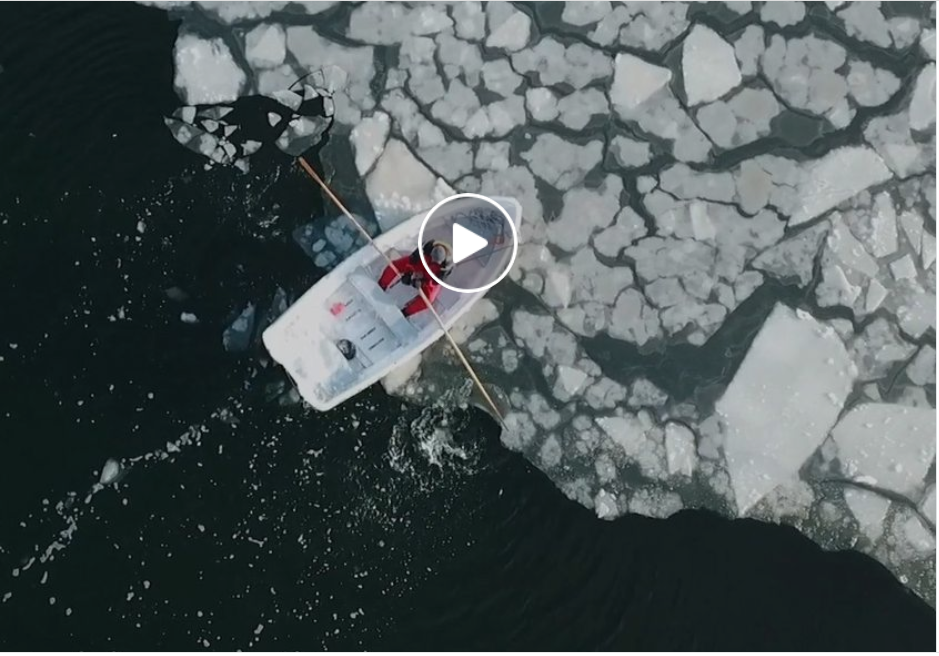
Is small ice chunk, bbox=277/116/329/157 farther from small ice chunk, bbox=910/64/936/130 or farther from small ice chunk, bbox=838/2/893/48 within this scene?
small ice chunk, bbox=910/64/936/130

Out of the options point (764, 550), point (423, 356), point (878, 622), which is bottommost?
point (878, 622)

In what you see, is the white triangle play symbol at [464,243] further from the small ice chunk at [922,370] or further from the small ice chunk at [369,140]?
the small ice chunk at [922,370]

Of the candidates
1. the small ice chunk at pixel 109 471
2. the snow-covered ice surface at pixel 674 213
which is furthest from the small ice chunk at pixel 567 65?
the small ice chunk at pixel 109 471

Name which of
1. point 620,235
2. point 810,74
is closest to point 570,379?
point 620,235

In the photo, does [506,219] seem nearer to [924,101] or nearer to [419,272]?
[419,272]

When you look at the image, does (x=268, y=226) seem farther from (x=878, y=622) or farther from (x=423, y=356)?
(x=878, y=622)

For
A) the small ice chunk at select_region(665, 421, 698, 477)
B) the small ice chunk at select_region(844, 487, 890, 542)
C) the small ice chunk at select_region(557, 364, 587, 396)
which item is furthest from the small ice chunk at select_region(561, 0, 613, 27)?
the small ice chunk at select_region(844, 487, 890, 542)

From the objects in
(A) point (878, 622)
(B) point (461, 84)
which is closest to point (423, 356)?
(B) point (461, 84)

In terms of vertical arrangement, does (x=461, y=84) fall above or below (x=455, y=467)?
above
